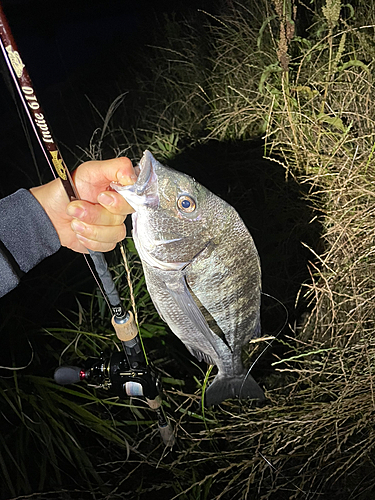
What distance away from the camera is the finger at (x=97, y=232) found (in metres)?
1.12

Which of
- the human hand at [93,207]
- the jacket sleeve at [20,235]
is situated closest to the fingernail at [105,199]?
the human hand at [93,207]

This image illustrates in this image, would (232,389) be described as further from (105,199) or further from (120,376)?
(105,199)

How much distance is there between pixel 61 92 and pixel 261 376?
101 inches

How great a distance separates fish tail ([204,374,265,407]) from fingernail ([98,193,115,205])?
0.78 meters

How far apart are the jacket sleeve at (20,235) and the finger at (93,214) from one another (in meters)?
0.26

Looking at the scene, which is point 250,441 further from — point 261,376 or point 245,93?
point 245,93

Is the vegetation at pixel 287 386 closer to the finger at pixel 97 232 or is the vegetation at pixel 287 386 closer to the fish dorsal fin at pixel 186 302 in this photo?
the fish dorsal fin at pixel 186 302

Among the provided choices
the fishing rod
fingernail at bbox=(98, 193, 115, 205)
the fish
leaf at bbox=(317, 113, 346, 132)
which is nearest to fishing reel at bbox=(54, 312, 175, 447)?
the fishing rod

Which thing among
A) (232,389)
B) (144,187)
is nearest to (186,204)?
(144,187)

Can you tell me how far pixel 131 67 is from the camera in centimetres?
373

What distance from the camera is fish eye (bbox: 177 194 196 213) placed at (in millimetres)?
1125

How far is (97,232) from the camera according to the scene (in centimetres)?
114

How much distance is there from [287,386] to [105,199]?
4.33 ft

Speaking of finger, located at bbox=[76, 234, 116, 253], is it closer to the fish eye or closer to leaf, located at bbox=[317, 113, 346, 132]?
the fish eye
